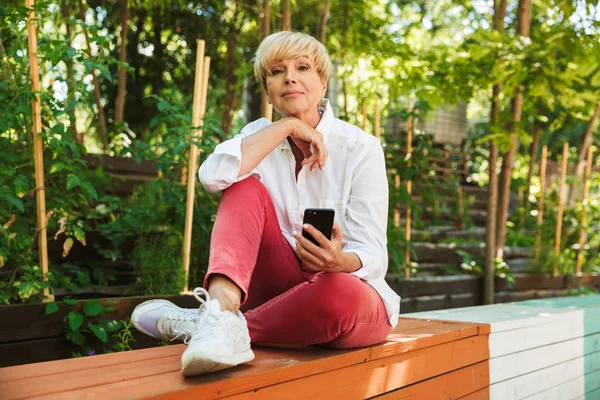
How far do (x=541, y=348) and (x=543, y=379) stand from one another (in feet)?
0.44

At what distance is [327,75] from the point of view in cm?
205

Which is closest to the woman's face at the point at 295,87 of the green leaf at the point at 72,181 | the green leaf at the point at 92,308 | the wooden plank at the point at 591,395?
the green leaf at the point at 72,181

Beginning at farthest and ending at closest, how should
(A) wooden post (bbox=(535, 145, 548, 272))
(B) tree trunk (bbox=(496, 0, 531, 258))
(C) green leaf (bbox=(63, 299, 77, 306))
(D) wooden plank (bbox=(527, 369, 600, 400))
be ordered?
(A) wooden post (bbox=(535, 145, 548, 272)) < (B) tree trunk (bbox=(496, 0, 531, 258)) < (D) wooden plank (bbox=(527, 369, 600, 400)) < (C) green leaf (bbox=(63, 299, 77, 306))

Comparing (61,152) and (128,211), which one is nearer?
(61,152)

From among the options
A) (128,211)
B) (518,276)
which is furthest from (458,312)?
(518,276)

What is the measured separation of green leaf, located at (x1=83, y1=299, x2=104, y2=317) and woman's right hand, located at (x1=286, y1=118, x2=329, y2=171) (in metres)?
1.15

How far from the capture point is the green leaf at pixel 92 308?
8.28ft

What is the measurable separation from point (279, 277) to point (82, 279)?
1494 mm

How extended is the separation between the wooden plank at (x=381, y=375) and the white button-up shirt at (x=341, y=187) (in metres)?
0.15

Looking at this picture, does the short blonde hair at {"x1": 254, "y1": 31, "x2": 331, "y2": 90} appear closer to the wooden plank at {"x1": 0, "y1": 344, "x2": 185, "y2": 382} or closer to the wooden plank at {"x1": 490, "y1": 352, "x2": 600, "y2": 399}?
the wooden plank at {"x1": 0, "y1": 344, "x2": 185, "y2": 382}

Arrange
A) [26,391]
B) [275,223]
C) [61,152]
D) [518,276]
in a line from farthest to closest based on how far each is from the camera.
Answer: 1. [518,276]
2. [61,152]
3. [275,223]
4. [26,391]

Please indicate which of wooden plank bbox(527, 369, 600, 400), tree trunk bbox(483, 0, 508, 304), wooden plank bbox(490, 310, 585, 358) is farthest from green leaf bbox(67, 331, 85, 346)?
tree trunk bbox(483, 0, 508, 304)

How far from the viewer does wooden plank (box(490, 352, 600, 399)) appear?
242 cm

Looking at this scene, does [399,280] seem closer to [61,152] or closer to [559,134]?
[61,152]
